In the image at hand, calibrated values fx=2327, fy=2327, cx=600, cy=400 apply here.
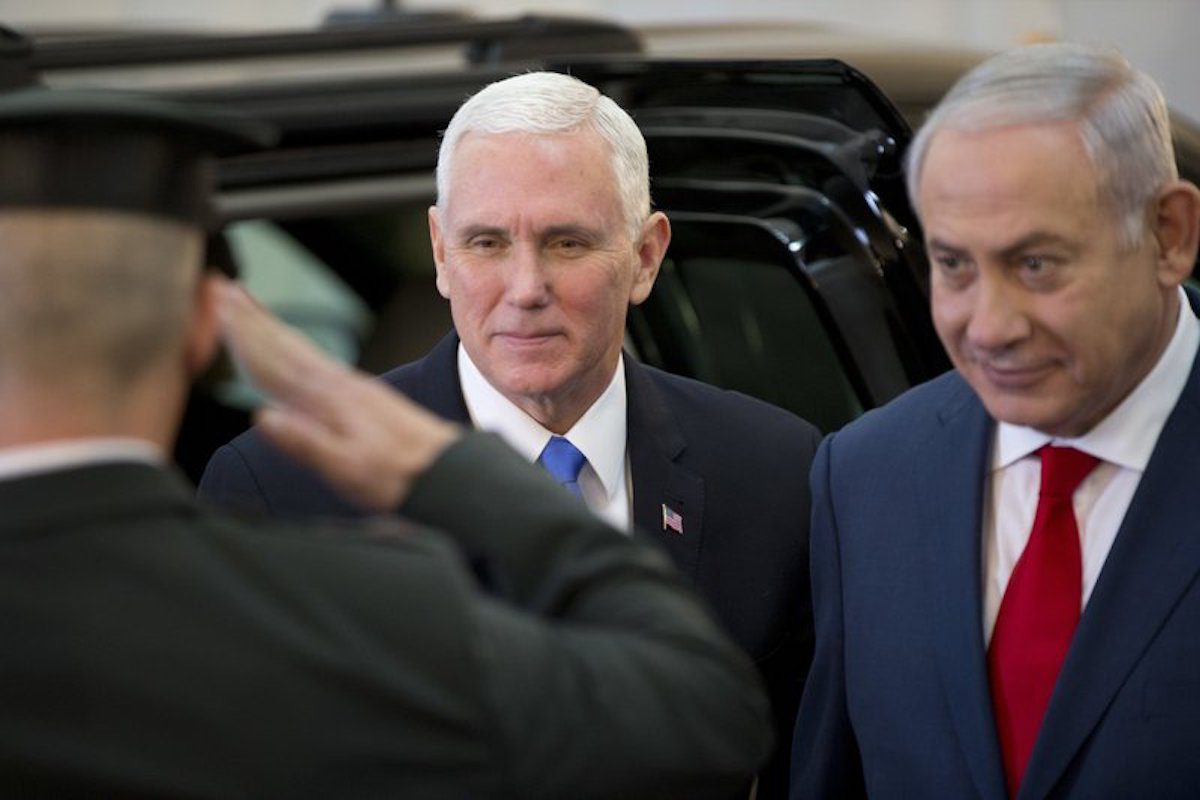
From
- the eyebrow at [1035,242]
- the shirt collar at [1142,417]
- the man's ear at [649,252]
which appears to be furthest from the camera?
the man's ear at [649,252]

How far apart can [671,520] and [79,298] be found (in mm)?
1378

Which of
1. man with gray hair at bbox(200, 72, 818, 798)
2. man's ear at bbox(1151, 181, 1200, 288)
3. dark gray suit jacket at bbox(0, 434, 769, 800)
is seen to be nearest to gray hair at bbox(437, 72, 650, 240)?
man with gray hair at bbox(200, 72, 818, 798)

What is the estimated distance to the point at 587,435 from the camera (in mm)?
2910

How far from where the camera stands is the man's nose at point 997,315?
7.39 feet

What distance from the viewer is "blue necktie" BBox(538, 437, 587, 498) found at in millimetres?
2855

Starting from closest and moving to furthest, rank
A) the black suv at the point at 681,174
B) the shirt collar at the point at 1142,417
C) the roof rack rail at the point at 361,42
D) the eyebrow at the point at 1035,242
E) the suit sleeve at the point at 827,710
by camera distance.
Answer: the eyebrow at the point at 1035,242, the shirt collar at the point at 1142,417, the suit sleeve at the point at 827,710, the black suv at the point at 681,174, the roof rack rail at the point at 361,42

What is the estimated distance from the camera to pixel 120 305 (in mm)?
1625

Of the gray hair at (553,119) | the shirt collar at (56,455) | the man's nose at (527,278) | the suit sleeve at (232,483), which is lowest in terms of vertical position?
the suit sleeve at (232,483)

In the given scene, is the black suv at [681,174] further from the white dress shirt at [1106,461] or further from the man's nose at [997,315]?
the man's nose at [997,315]

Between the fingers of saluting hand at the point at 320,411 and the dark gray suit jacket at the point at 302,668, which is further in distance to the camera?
the fingers of saluting hand at the point at 320,411

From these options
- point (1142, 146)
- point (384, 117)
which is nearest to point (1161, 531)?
point (1142, 146)

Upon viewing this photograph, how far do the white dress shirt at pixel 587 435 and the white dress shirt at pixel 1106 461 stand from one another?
57cm

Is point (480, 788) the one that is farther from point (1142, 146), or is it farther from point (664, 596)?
point (1142, 146)

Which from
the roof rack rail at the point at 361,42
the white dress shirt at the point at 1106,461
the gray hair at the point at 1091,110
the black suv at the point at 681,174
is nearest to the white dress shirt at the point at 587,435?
the black suv at the point at 681,174
